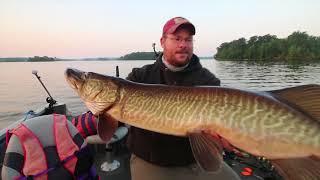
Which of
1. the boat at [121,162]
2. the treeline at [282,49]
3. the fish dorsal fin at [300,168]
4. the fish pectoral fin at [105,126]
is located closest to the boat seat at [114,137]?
the boat at [121,162]

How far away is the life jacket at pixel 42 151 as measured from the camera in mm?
2730

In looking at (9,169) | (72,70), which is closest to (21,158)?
(9,169)

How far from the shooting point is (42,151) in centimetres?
283

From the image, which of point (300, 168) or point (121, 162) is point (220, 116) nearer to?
point (300, 168)

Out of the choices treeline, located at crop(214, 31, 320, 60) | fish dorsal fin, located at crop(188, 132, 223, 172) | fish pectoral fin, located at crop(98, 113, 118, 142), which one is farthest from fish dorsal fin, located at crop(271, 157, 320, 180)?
treeline, located at crop(214, 31, 320, 60)

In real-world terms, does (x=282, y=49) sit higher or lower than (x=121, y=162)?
lower

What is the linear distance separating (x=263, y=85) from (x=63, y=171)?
20312 millimetres

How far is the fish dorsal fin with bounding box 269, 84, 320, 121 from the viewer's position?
7.55 ft

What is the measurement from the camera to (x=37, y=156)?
9.17 feet

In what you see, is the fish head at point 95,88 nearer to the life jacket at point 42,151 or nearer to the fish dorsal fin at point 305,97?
the life jacket at point 42,151

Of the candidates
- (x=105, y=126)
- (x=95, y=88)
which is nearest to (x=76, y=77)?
(x=95, y=88)

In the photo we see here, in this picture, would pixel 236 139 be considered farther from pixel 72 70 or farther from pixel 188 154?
pixel 72 70

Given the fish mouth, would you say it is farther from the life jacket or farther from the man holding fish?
the life jacket

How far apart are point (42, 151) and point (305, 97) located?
6.96 feet
